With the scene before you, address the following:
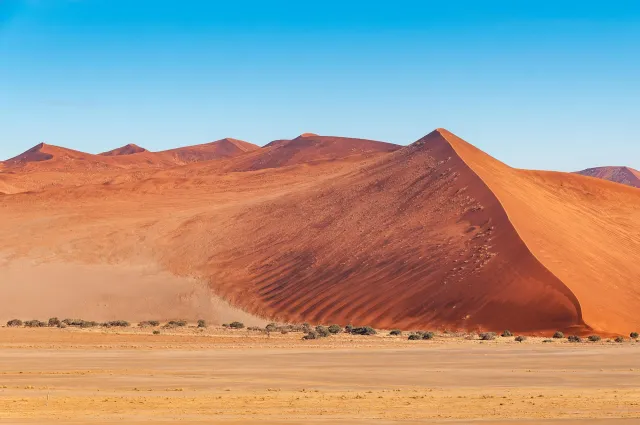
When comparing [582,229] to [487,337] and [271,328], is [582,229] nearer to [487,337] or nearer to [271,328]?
[487,337]

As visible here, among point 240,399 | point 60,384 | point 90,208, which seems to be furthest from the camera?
point 90,208

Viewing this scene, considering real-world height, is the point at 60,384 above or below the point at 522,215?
below

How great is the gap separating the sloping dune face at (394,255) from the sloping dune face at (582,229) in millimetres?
1351

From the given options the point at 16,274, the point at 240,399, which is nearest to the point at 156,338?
the point at 240,399

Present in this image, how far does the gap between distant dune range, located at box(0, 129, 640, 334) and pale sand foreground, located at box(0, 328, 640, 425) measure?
1158 cm

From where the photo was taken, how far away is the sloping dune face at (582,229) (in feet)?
186

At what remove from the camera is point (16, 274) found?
8006 centimetres

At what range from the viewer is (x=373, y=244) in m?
71.6

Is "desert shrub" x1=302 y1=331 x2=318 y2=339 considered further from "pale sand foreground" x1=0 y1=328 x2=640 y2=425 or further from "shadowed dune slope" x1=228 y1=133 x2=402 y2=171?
"shadowed dune slope" x1=228 y1=133 x2=402 y2=171

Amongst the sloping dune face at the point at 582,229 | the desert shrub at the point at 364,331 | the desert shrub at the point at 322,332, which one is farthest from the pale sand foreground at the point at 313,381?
the sloping dune face at the point at 582,229

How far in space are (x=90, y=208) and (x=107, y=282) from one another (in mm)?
26515

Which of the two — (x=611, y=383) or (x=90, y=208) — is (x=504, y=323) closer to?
(x=611, y=383)

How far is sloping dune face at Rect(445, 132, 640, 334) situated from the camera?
56.6 meters

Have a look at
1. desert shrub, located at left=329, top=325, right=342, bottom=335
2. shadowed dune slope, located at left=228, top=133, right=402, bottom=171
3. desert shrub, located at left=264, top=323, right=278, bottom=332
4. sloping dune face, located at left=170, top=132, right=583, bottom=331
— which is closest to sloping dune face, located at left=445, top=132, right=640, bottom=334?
sloping dune face, located at left=170, top=132, right=583, bottom=331
